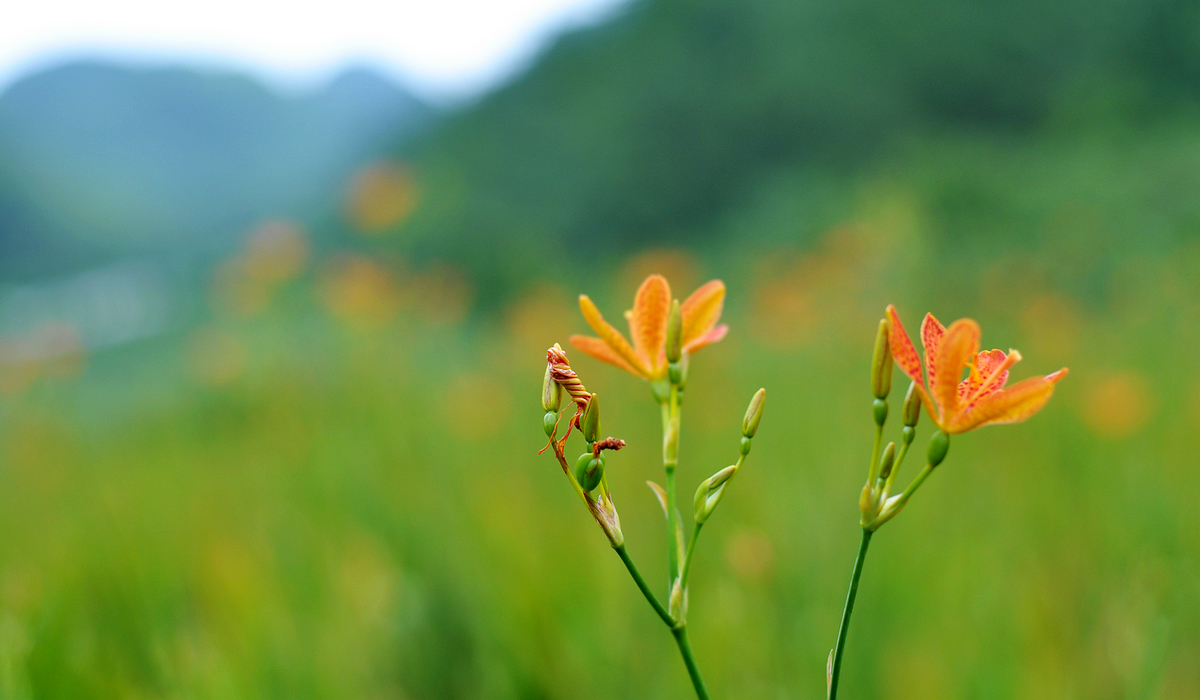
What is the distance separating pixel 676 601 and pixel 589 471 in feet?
0.25

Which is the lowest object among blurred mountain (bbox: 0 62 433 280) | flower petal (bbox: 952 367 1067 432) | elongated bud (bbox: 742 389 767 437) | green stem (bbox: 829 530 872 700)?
green stem (bbox: 829 530 872 700)

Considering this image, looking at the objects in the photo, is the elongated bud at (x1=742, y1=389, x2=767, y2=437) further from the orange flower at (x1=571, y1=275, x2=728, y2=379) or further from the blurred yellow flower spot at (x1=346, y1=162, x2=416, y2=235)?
the blurred yellow flower spot at (x1=346, y1=162, x2=416, y2=235)

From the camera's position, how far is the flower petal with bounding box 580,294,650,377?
1.32 ft

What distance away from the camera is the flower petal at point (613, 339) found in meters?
0.40

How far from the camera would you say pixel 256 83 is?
31.0 m

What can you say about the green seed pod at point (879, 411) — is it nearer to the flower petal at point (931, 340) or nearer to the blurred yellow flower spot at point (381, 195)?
the flower petal at point (931, 340)

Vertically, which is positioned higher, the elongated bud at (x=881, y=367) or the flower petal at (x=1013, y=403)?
the elongated bud at (x=881, y=367)

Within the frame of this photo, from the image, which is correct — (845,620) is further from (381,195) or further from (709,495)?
(381,195)

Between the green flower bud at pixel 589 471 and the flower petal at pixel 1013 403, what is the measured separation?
186 mm

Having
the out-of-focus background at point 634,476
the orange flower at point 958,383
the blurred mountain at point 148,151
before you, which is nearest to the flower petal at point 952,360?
the orange flower at point 958,383

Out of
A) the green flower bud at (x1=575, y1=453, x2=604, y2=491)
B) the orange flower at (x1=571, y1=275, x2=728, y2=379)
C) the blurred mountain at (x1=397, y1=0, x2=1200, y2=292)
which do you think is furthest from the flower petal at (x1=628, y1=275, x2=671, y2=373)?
the blurred mountain at (x1=397, y1=0, x2=1200, y2=292)

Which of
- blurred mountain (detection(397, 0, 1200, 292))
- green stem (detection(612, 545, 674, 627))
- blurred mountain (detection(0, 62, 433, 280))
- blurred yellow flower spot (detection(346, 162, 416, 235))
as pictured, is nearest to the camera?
green stem (detection(612, 545, 674, 627))

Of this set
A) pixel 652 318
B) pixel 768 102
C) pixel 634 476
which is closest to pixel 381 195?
pixel 634 476

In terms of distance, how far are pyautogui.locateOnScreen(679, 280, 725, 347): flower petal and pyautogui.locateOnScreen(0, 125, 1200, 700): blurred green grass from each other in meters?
0.55
